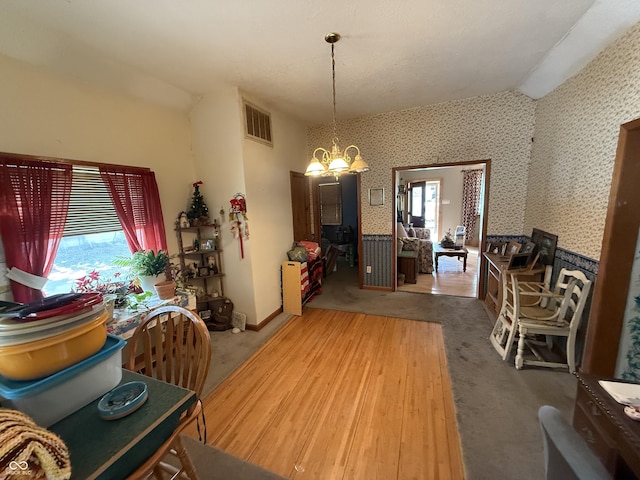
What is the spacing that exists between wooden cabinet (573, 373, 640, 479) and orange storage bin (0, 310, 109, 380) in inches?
71.4

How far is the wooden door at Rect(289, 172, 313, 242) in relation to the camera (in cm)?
403

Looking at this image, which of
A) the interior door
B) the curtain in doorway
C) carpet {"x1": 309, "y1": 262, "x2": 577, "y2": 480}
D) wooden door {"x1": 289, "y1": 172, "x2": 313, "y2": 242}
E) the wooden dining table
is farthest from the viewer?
the interior door

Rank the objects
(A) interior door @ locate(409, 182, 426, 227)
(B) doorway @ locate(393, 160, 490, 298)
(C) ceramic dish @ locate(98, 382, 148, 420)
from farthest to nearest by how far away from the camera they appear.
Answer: (A) interior door @ locate(409, 182, 426, 227) → (B) doorway @ locate(393, 160, 490, 298) → (C) ceramic dish @ locate(98, 382, 148, 420)

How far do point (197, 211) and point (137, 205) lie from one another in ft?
1.94

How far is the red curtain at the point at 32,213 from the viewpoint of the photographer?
1.68m

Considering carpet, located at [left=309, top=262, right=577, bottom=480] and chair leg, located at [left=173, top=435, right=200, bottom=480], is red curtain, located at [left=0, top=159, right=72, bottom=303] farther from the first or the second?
carpet, located at [left=309, top=262, right=577, bottom=480]

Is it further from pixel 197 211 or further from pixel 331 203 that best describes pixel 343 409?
pixel 331 203

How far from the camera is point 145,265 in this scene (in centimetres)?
232

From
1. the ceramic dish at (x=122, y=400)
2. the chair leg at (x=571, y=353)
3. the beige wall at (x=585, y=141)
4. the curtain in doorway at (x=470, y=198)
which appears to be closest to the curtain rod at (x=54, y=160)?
the ceramic dish at (x=122, y=400)

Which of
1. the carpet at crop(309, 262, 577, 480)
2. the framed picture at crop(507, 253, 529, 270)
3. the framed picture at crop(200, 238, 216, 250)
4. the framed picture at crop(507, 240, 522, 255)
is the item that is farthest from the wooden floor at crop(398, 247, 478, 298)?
the framed picture at crop(200, 238, 216, 250)

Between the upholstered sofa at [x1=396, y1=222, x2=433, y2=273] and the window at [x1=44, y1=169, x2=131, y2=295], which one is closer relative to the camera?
the window at [x1=44, y1=169, x2=131, y2=295]

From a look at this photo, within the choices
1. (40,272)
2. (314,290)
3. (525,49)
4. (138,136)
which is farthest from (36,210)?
(525,49)

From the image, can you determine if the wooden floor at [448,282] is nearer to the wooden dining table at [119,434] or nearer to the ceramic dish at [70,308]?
the wooden dining table at [119,434]

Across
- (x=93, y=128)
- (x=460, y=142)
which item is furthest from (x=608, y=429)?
(x=93, y=128)
